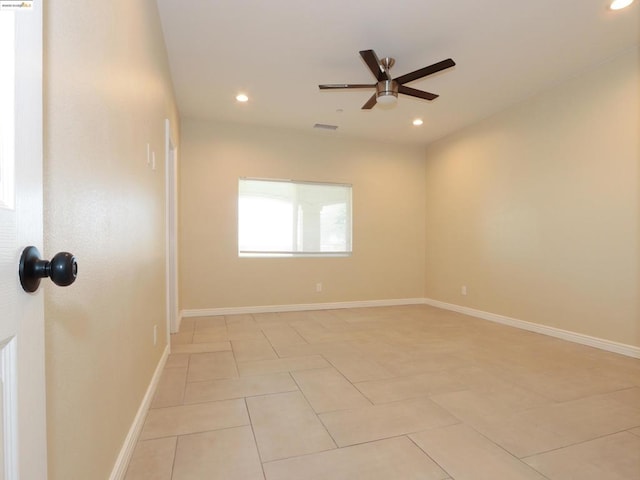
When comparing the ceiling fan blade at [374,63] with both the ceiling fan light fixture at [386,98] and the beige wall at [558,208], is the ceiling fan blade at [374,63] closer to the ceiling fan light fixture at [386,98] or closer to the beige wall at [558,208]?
the ceiling fan light fixture at [386,98]

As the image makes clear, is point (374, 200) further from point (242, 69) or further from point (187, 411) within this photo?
point (187, 411)

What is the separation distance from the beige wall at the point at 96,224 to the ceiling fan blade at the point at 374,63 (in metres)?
1.47

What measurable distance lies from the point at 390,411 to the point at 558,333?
8.62 feet

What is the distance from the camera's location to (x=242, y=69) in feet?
10.7

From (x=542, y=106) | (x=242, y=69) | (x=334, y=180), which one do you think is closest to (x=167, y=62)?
(x=242, y=69)

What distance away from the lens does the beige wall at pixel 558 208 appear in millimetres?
3016

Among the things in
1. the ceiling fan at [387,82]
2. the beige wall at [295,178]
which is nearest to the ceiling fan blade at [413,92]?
the ceiling fan at [387,82]

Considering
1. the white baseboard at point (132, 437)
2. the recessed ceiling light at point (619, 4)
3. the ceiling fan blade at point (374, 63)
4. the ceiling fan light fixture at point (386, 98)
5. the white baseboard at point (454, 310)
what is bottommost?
the white baseboard at point (454, 310)

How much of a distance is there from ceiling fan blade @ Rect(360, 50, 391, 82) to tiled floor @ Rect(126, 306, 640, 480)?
7.78 feet

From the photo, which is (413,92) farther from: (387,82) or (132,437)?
(132,437)

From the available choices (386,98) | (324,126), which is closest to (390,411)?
(386,98)

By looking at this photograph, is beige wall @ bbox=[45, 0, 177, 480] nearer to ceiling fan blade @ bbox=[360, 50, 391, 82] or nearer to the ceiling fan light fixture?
ceiling fan blade @ bbox=[360, 50, 391, 82]

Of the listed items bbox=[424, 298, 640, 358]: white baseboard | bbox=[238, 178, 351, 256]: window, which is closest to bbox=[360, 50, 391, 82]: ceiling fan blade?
bbox=[238, 178, 351, 256]: window

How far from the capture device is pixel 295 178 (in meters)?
4.93
